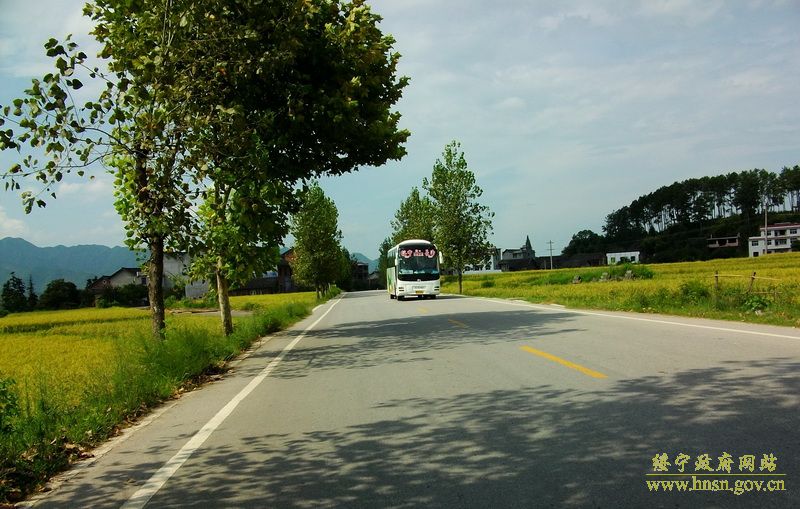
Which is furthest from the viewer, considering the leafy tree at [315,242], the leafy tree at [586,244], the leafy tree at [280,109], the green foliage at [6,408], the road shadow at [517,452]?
the leafy tree at [586,244]

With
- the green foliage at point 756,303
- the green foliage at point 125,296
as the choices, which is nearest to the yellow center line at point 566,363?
the green foliage at point 756,303

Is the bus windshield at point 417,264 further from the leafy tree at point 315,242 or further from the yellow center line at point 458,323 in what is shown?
the yellow center line at point 458,323

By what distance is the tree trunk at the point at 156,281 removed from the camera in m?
12.7

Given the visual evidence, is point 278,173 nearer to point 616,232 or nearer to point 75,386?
point 75,386

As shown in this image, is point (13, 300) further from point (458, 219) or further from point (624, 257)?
point (624, 257)

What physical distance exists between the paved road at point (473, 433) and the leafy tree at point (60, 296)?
78.8 m

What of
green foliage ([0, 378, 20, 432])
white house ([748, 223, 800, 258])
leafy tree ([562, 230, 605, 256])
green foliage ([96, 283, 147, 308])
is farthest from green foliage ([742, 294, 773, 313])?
leafy tree ([562, 230, 605, 256])

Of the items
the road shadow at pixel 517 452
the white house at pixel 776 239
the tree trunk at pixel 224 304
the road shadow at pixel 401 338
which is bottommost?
the road shadow at pixel 401 338

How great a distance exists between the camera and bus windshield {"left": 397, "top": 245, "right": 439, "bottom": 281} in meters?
38.9

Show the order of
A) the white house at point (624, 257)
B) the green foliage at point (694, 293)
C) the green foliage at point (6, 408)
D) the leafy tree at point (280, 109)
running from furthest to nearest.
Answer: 1. the white house at point (624, 257)
2. the green foliage at point (694, 293)
3. the leafy tree at point (280, 109)
4. the green foliage at point (6, 408)

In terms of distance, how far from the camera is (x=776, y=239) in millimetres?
106625

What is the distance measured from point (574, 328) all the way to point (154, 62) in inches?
407

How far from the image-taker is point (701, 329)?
12719 millimetres

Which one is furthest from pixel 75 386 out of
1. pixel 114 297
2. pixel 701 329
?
pixel 114 297
